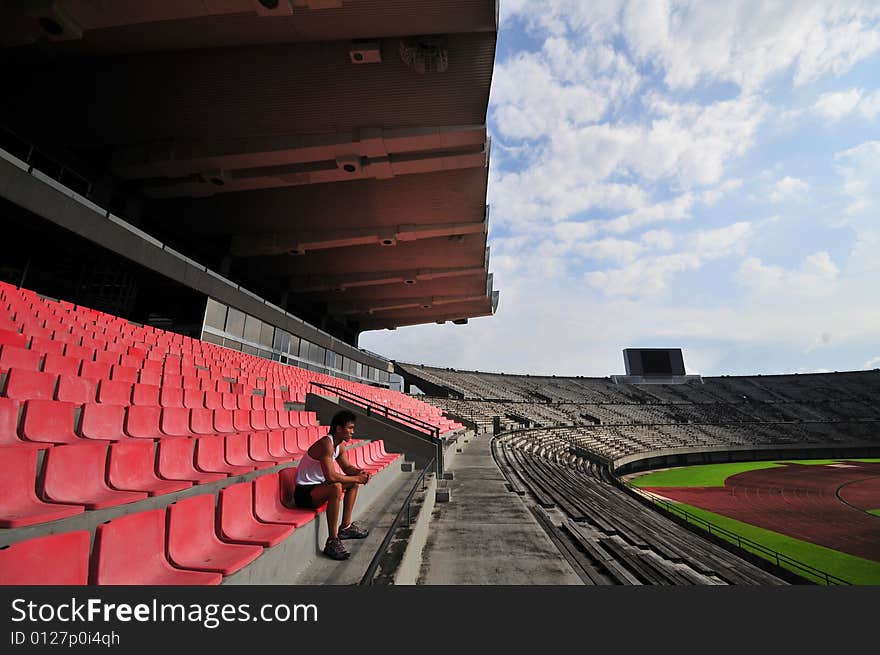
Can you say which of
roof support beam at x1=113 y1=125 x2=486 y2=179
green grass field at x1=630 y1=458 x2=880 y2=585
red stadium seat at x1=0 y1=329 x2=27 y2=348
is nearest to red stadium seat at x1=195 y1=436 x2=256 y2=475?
red stadium seat at x1=0 y1=329 x2=27 y2=348

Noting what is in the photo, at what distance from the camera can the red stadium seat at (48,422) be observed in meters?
2.90

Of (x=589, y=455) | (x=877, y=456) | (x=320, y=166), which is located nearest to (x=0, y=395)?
(x=320, y=166)

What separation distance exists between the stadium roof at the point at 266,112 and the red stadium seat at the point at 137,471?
881 centimetres

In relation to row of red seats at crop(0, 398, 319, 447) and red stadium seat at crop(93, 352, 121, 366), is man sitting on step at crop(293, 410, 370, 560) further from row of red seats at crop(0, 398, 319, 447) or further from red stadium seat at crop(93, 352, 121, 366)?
red stadium seat at crop(93, 352, 121, 366)

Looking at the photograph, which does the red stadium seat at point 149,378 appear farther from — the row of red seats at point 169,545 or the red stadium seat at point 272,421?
the row of red seats at point 169,545

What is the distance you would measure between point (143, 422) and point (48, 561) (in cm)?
309

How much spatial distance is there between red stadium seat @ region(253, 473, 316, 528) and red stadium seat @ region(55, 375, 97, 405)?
94.2 inches

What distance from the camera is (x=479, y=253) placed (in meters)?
19.8

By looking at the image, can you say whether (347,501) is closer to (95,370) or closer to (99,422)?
(99,422)

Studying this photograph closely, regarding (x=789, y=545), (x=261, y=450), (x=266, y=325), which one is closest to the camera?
(x=261, y=450)

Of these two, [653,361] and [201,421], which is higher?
[653,361]

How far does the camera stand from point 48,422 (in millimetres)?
3049

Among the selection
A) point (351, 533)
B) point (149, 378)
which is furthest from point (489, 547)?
point (149, 378)

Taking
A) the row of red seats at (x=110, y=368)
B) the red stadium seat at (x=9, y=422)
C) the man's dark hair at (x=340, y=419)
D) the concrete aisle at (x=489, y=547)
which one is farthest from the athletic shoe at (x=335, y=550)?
the row of red seats at (x=110, y=368)
